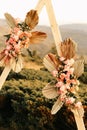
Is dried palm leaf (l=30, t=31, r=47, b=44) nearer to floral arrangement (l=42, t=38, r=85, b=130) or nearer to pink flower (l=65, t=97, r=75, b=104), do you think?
floral arrangement (l=42, t=38, r=85, b=130)

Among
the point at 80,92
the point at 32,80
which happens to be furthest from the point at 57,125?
the point at 32,80

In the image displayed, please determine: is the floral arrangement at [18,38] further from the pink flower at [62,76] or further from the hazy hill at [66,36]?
the hazy hill at [66,36]

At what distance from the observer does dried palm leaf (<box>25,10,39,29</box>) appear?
5.42 metres

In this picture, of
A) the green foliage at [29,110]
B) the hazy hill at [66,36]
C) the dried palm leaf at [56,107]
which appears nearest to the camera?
the dried palm leaf at [56,107]

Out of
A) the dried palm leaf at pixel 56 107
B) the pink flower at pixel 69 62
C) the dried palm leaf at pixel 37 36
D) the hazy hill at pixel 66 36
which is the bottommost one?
the hazy hill at pixel 66 36

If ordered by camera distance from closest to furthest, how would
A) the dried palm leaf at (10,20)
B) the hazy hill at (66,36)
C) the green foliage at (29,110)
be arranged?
the dried palm leaf at (10,20) → the green foliage at (29,110) → the hazy hill at (66,36)

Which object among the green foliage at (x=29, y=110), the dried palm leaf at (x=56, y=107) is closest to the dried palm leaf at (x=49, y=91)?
the dried palm leaf at (x=56, y=107)

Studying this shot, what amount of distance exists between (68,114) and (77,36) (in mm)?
29002

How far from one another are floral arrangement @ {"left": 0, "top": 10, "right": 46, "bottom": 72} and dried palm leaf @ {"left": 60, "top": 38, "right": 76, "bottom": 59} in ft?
0.97

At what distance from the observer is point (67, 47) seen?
211 inches

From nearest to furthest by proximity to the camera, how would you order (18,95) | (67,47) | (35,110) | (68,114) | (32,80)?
(67,47) → (68,114) → (35,110) → (18,95) → (32,80)

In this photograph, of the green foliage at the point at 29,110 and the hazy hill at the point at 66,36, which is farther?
the hazy hill at the point at 66,36

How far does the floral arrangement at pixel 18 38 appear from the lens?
5.49 meters

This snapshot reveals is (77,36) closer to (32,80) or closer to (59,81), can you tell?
(32,80)
